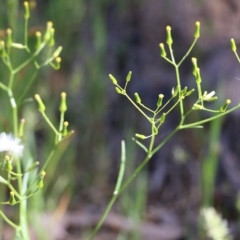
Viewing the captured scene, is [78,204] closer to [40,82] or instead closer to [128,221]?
[128,221]

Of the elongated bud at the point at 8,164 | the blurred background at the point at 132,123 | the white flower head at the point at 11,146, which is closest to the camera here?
the elongated bud at the point at 8,164

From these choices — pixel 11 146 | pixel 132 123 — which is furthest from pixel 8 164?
pixel 132 123

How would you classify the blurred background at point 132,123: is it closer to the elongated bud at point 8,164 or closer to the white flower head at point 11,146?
the white flower head at point 11,146

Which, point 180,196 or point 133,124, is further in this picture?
point 133,124

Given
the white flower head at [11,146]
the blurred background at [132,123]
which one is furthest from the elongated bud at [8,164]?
the blurred background at [132,123]

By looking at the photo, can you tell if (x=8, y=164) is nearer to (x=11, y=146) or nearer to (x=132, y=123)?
(x=11, y=146)

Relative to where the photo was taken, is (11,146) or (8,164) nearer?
(8,164)

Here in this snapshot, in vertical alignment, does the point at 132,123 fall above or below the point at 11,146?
below

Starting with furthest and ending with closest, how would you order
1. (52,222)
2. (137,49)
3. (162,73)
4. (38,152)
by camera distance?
(137,49)
(162,73)
(38,152)
(52,222)

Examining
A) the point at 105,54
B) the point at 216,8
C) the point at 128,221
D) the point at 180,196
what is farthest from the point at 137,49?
Answer: the point at 128,221
